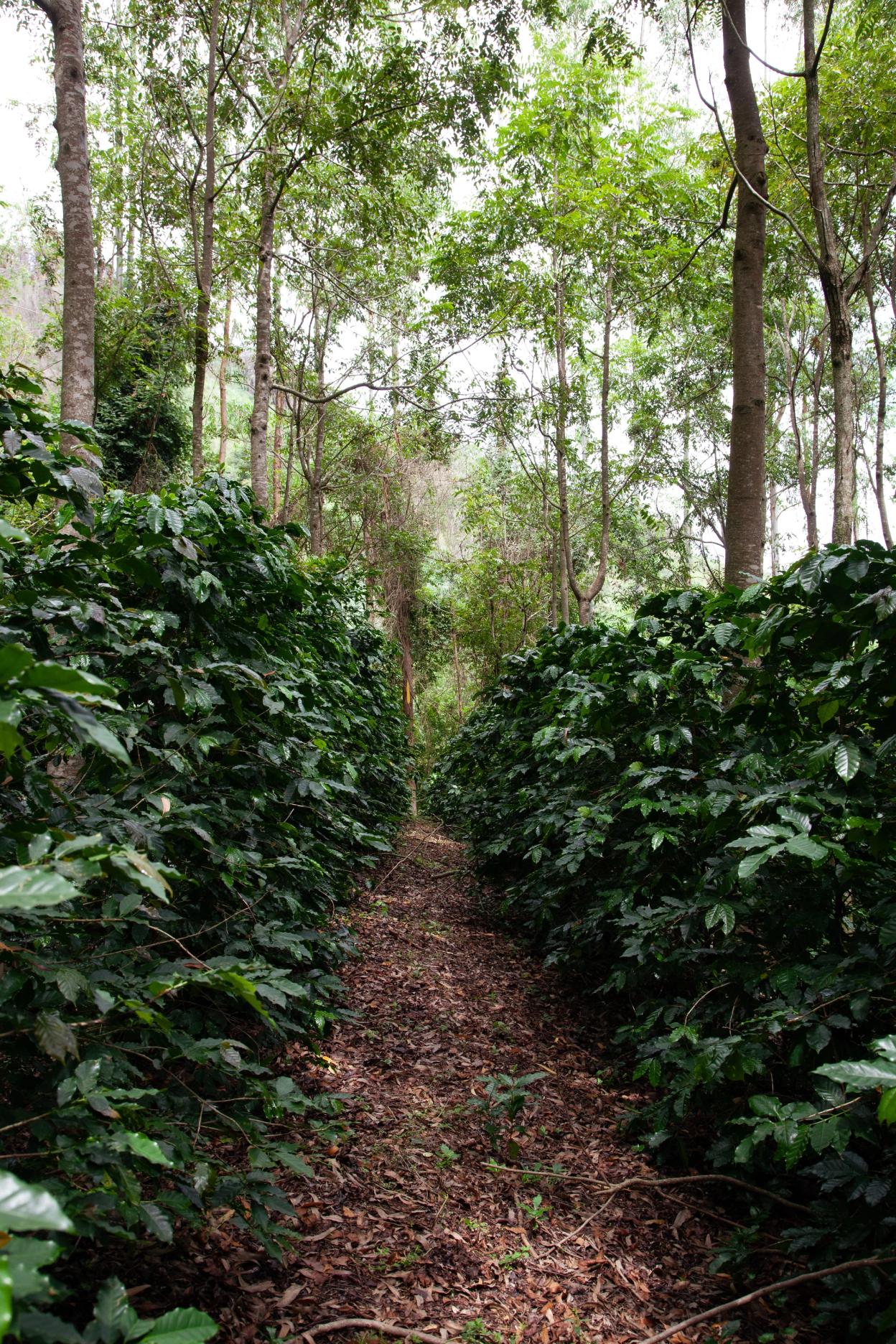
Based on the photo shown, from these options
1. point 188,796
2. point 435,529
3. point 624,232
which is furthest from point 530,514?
point 188,796

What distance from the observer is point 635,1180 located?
2424 millimetres

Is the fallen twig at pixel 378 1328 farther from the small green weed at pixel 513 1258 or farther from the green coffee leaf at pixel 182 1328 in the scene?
the green coffee leaf at pixel 182 1328

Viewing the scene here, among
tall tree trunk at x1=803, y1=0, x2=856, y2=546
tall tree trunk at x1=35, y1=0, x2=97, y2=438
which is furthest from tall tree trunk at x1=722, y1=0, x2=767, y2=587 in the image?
tall tree trunk at x1=35, y1=0, x2=97, y2=438

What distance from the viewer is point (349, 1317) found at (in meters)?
1.75

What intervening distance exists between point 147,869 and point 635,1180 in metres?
2.19

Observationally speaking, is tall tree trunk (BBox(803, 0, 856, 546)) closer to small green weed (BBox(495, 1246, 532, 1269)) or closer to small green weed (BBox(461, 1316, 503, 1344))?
small green weed (BBox(495, 1246, 532, 1269))

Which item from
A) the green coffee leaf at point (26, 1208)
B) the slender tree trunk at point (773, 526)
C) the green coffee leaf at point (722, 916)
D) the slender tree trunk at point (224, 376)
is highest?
the slender tree trunk at point (224, 376)

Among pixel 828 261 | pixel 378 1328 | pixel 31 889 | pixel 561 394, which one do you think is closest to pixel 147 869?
pixel 31 889

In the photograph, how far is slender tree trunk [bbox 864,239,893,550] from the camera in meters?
12.8

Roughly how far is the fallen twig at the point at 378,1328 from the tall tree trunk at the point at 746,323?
369cm

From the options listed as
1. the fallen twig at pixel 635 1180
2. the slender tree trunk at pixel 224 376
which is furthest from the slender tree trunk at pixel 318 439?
the fallen twig at pixel 635 1180

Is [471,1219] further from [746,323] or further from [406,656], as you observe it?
[406,656]

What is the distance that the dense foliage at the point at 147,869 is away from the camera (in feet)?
3.52

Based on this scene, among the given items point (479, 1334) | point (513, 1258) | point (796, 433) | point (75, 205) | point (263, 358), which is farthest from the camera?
point (796, 433)
